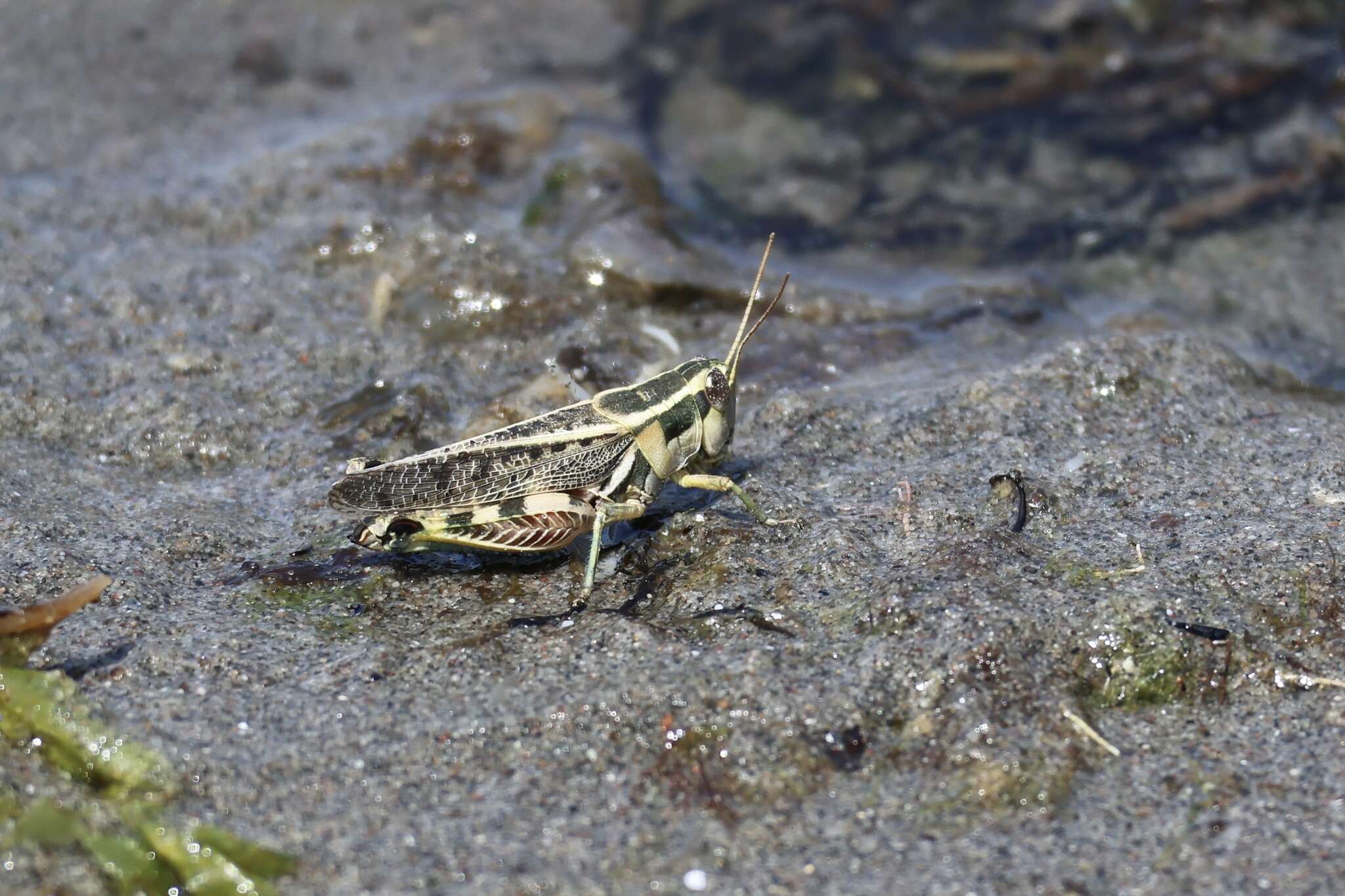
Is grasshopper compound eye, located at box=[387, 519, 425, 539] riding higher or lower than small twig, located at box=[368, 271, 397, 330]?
lower

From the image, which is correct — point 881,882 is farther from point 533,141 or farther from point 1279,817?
point 533,141

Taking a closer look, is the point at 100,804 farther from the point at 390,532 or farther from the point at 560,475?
the point at 560,475

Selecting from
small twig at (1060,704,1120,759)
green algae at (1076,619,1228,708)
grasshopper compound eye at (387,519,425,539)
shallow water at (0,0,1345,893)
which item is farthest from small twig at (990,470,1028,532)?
grasshopper compound eye at (387,519,425,539)

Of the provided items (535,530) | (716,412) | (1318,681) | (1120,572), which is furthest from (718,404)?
(1318,681)

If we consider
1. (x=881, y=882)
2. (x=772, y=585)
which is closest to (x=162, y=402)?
(x=772, y=585)

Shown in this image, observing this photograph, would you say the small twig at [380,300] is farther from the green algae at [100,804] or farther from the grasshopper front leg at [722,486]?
the green algae at [100,804]

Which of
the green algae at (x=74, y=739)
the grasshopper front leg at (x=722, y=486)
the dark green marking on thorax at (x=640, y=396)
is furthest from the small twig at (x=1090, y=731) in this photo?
the green algae at (x=74, y=739)

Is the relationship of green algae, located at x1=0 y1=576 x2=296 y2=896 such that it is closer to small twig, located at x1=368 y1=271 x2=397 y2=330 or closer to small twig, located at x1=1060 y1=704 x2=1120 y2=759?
small twig, located at x1=1060 y1=704 x2=1120 y2=759

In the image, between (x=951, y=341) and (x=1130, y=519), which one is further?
(x=951, y=341)
